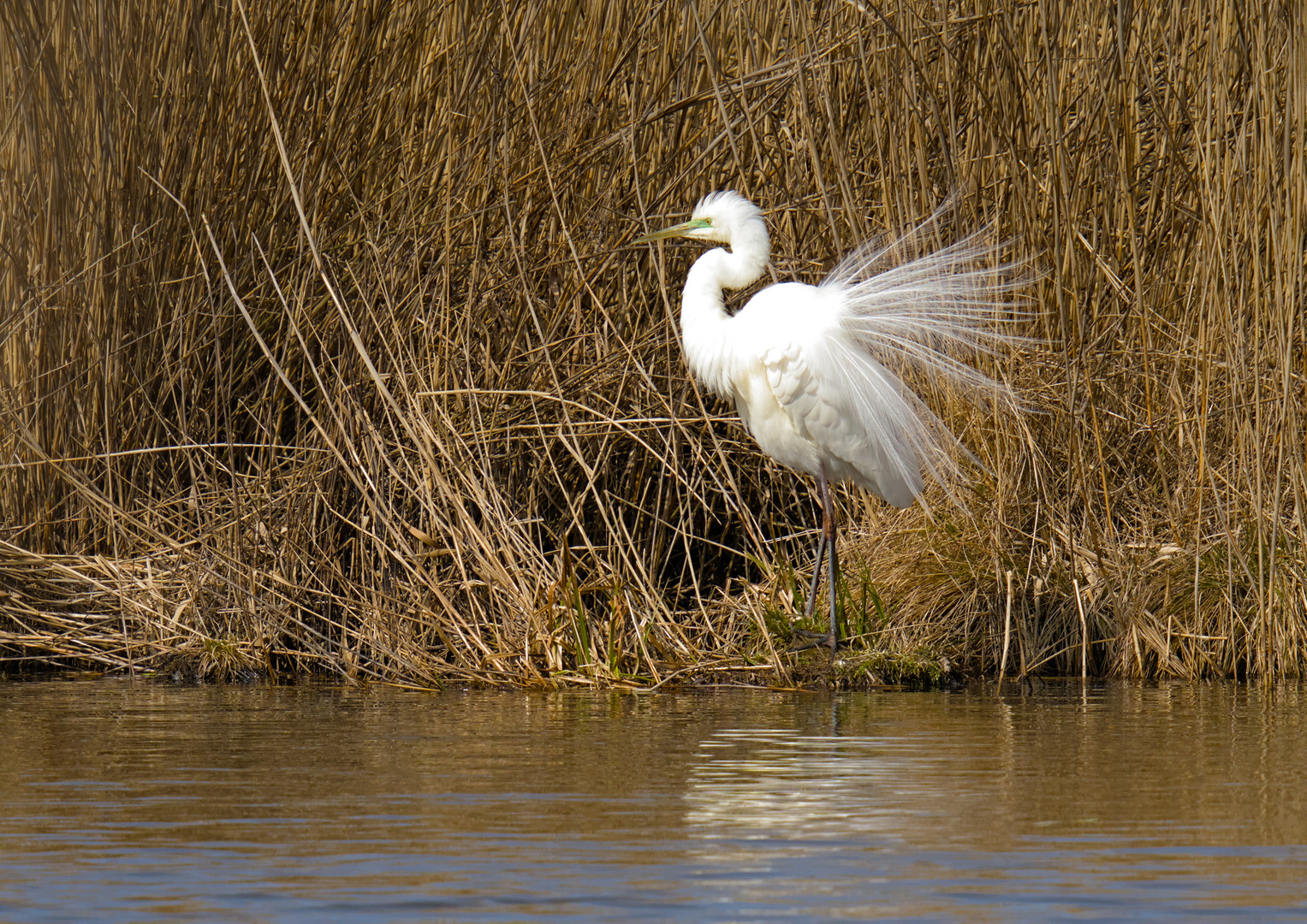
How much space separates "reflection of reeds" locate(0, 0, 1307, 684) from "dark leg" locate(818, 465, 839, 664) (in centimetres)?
14

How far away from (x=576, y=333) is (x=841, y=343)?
1.02 m

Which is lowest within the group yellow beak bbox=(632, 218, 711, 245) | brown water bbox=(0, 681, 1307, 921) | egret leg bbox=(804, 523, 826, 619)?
brown water bbox=(0, 681, 1307, 921)

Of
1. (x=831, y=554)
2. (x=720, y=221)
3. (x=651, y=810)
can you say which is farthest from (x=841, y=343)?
(x=651, y=810)

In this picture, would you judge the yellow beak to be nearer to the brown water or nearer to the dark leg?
the dark leg

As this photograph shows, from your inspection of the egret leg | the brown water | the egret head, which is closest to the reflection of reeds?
the egret leg

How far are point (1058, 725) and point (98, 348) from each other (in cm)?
340

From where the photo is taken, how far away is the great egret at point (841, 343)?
5332 mm

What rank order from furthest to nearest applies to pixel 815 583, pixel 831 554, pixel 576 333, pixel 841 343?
pixel 576 333, pixel 841 343, pixel 815 583, pixel 831 554

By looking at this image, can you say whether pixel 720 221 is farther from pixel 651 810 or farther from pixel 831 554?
pixel 651 810

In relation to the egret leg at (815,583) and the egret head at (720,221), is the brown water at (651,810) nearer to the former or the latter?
the egret leg at (815,583)

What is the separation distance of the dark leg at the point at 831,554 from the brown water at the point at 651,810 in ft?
1.83

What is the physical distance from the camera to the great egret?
17.5ft

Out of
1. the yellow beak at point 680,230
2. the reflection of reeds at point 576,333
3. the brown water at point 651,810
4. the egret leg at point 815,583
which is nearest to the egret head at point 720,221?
the yellow beak at point 680,230

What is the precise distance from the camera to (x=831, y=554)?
520 centimetres
